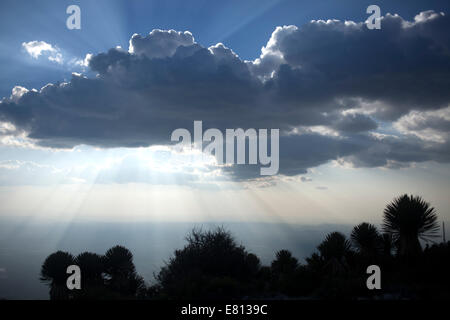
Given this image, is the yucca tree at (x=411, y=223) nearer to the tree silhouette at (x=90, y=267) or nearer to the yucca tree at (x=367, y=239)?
the yucca tree at (x=367, y=239)

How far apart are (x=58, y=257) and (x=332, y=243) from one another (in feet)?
61.3

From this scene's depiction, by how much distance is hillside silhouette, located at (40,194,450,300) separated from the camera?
1116cm

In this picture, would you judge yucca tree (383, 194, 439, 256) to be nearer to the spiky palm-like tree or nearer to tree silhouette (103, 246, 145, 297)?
the spiky palm-like tree

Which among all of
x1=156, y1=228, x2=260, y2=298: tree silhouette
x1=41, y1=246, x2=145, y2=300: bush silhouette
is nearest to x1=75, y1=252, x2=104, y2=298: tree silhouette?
x1=41, y1=246, x2=145, y2=300: bush silhouette

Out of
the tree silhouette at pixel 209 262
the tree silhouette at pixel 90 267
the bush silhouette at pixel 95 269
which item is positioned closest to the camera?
the tree silhouette at pixel 209 262

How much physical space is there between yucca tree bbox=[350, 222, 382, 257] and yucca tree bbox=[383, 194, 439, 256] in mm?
1734

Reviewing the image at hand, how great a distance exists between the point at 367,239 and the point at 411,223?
10.2 ft

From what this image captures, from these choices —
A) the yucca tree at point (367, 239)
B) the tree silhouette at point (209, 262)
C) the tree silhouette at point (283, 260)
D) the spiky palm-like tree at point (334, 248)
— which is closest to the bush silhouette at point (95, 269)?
the tree silhouette at point (209, 262)

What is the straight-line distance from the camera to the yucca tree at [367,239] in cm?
1916

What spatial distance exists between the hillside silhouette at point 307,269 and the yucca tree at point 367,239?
56mm

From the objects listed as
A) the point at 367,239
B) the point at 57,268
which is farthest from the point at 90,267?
the point at 367,239

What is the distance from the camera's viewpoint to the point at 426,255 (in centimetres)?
1405
